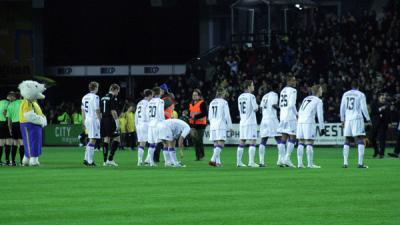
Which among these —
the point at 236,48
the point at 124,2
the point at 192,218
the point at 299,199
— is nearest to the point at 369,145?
the point at 236,48

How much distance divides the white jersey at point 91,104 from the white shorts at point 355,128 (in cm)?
724

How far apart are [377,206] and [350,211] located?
89cm

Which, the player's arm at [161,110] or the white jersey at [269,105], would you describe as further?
the white jersey at [269,105]

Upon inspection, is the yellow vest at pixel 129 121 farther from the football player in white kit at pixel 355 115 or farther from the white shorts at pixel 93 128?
the football player in white kit at pixel 355 115

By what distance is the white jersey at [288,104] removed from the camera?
2862 centimetres

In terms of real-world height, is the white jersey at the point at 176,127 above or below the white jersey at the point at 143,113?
below

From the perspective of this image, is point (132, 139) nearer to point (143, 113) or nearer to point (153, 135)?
point (143, 113)

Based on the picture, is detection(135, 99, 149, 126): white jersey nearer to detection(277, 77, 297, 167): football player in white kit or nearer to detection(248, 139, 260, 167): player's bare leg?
detection(248, 139, 260, 167): player's bare leg

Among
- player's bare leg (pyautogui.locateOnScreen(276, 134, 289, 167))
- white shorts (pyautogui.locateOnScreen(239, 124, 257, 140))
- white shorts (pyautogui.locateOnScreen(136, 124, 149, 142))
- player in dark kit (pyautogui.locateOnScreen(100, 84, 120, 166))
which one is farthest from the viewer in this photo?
white shorts (pyautogui.locateOnScreen(136, 124, 149, 142))

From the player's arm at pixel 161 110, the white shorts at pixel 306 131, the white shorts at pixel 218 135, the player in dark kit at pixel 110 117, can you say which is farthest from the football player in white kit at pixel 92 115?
the white shorts at pixel 306 131

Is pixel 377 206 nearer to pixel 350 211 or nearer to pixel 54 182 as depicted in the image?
pixel 350 211

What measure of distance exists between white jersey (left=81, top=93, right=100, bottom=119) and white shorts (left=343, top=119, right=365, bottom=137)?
7.24 m

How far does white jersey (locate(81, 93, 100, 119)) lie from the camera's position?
29672mm

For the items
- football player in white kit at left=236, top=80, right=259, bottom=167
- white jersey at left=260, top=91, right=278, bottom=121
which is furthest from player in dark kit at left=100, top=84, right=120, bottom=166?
white jersey at left=260, top=91, right=278, bottom=121
